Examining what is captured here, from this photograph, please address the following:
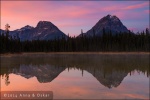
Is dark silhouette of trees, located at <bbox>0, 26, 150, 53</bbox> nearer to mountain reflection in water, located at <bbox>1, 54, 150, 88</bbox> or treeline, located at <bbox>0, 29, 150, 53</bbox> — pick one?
treeline, located at <bbox>0, 29, 150, 53</bbox>

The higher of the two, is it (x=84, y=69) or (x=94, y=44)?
(x=94, y=44)

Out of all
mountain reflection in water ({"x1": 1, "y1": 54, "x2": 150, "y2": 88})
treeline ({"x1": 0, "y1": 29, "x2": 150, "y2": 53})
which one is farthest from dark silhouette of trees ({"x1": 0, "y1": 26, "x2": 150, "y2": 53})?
mountain reflection in water ({"x1": 1, "y1": 54, "x2": 150, "y2": 88})

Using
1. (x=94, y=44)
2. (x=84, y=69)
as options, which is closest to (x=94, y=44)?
(x=94, y=44)

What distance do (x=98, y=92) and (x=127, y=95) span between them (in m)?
2.04

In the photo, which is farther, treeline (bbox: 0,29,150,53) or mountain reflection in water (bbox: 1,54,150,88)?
treeline (bbox: 0,29,150,53)

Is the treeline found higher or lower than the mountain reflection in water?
higher

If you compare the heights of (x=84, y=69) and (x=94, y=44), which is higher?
(x=94, y=44)

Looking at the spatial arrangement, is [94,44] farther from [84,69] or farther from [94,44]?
[84,69]

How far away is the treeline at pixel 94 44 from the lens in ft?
374

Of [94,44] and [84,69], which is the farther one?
[94,44]

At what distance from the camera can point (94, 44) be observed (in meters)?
131

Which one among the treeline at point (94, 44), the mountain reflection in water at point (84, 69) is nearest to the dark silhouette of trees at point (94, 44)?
the treeline at point (94, 44)

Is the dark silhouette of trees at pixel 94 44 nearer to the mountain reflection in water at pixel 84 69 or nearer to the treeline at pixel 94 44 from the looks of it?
the treeline at pixel 94 44

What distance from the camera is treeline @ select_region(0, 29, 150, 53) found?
114m
